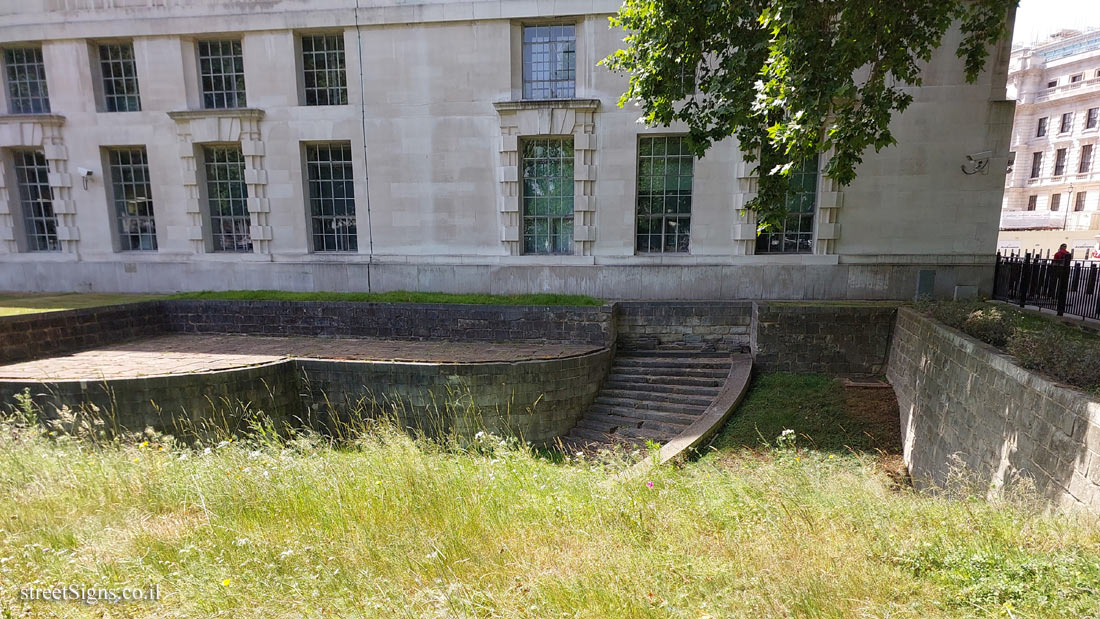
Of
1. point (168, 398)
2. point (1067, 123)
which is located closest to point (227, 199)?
point (168, 398)

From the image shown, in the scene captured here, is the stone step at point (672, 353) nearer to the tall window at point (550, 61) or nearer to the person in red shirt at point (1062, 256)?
the person in red shirt at point (1062, 256)

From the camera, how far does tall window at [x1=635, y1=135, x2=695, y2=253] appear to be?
13.4 meters

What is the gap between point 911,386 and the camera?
8969 mm

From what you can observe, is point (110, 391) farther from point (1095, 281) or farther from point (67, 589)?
point (1095, 281)

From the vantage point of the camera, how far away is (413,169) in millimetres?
14180

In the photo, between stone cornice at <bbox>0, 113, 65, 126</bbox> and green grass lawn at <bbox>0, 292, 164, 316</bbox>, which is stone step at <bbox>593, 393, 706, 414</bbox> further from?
stone cornice at <bbox>0, 113, 65, 126</bbox>

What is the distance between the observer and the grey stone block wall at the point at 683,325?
11812 mm

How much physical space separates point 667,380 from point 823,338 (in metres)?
3.69

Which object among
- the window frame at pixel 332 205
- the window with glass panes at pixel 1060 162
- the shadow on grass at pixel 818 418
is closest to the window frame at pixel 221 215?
the window frame at pixel 332 205

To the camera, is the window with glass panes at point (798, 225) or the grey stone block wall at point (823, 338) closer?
the grey stone block wall at point (823, 338)

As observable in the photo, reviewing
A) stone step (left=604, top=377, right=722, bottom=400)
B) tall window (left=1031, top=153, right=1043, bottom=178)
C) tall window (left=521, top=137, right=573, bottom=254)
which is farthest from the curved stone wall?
tall window (left=1031, top=153, right=1043, bottom=178)

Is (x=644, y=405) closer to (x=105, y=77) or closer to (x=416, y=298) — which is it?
(x=416, y=298)

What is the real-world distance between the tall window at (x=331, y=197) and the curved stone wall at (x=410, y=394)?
251 inches

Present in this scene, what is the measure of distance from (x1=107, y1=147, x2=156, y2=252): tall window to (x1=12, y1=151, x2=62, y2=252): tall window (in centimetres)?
212
